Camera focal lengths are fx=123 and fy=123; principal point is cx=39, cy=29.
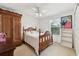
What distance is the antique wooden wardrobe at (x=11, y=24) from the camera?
188cm

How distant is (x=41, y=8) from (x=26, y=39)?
0.55m

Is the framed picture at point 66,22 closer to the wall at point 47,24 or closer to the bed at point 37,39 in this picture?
the wall at point 47,24

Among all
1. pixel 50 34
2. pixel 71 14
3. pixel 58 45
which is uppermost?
pixel 71 14

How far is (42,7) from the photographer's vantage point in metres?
1.95

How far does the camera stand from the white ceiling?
6.27ft

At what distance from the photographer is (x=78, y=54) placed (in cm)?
188

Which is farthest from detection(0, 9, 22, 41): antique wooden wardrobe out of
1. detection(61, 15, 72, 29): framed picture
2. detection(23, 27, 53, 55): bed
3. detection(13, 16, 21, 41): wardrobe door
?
detection(61, 15, 72, 29): framed picture

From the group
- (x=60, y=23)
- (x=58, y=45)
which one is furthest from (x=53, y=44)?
(x=60, y=23)

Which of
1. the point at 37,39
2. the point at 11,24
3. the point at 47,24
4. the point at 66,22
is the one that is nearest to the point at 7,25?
the point at 11,24

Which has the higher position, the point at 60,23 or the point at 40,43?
the point at 60,23

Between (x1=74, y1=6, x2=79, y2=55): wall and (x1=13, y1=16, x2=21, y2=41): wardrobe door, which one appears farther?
(x1=13, y1=16, x2=21, y2=41): wardrobe door

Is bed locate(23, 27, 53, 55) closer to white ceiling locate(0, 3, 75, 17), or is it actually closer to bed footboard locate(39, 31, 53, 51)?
bed footboard locate(39, 31, 53, 51)

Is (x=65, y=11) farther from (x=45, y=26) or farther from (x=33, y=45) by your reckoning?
(x=33, y=45)

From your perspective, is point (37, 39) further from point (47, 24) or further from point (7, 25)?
point (7, 25)
